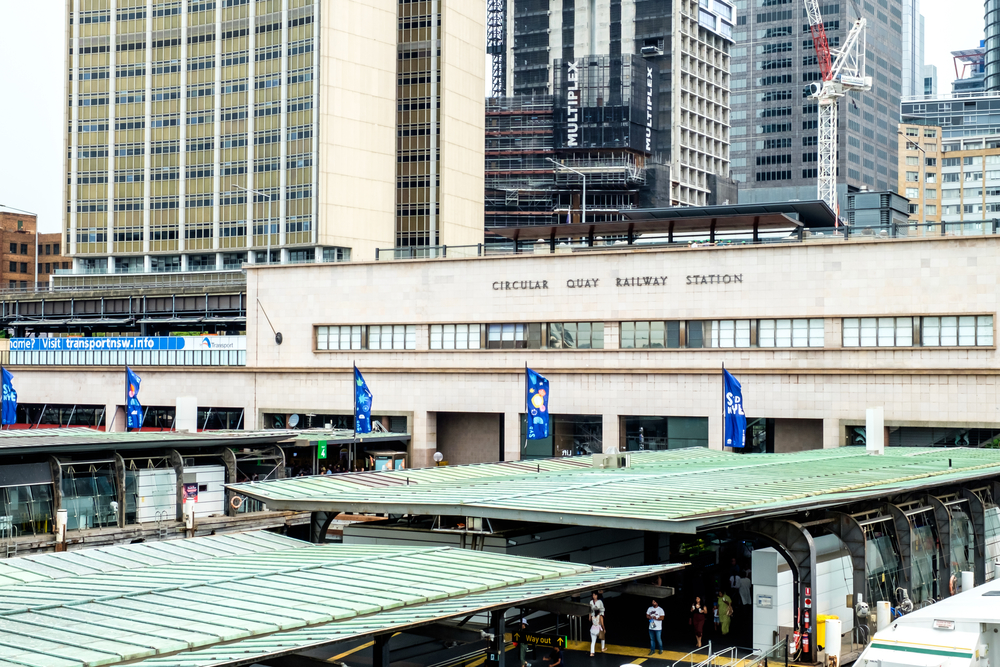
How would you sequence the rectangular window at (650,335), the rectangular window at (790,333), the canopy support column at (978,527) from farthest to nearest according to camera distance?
1. the rectangular window at (650,335)
2. the rectangular window at (790,333)
3. the canopy support column at (978,527)

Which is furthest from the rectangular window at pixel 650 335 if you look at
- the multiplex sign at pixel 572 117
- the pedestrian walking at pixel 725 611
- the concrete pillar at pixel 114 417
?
the multiplex sign at pixel 572 117

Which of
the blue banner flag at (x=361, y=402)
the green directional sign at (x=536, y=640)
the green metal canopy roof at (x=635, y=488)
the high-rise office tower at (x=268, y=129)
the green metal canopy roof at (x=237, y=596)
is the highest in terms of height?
the high-rise office tower at (x=268, y=129)

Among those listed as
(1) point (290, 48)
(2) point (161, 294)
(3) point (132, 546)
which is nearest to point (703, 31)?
(1) point (290, 48)

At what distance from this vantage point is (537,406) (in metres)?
59.9

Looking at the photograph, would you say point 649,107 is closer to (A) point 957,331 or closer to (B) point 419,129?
(B) point 419,129

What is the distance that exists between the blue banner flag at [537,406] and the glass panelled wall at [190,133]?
275 feet

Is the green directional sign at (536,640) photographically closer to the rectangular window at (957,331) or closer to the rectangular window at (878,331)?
the rectangular window at (878,331)

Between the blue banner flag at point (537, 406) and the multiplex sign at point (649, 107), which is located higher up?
the multiplex sign at point (649, 107)

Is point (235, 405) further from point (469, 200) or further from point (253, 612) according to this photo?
point (469, 200)

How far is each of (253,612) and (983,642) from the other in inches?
649

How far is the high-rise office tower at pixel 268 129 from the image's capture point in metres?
141

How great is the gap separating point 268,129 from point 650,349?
88.2 meters

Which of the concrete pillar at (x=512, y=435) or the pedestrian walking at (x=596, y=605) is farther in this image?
the concrete pillar at (x=512, y=435)

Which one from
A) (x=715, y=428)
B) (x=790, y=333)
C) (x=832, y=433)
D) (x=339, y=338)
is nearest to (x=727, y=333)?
(x=790, y=333)
